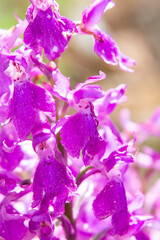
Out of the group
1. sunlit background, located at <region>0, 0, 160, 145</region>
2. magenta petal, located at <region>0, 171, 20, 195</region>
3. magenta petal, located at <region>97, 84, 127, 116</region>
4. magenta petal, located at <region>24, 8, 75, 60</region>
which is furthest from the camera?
sunlit background, located at <region>0, 0, 160, 145</region>

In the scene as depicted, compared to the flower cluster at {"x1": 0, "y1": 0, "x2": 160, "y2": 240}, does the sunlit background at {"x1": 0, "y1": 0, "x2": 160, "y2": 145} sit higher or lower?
lower

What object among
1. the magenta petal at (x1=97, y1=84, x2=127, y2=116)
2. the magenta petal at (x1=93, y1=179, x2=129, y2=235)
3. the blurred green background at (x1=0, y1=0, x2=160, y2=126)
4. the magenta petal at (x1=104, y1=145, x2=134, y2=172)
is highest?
the magenta petal at (x1=97, y1=84, x2=127, y2=116)

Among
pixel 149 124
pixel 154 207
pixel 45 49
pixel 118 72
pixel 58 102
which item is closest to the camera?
pixel 45 49

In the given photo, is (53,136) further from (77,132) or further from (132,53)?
(132,53)

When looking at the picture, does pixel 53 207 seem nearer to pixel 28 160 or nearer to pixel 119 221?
pixel 119 221

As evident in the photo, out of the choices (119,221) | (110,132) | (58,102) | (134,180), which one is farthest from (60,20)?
(134,180)

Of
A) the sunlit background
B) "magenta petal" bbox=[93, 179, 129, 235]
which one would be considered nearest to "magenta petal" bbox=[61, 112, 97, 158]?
"magenta petal" bbox=[93, 179, 129, 235]

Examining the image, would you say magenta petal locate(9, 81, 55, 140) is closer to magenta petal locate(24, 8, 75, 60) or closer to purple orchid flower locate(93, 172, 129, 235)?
magenta petal locate(24, 8, 75, 60)
